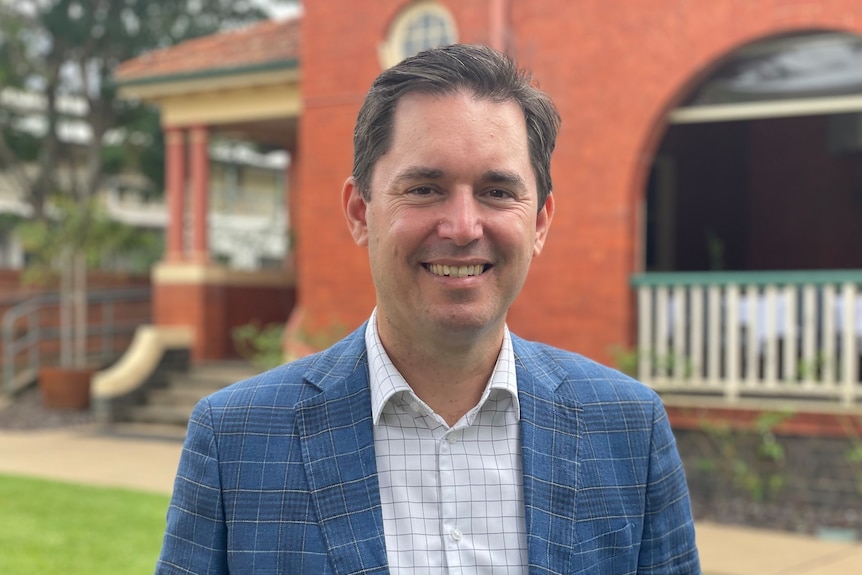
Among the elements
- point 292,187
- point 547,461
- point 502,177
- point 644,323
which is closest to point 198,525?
point 547,461

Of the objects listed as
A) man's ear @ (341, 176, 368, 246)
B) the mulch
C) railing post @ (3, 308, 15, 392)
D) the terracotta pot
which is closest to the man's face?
man's ear @ (341, 176, 368, 246)

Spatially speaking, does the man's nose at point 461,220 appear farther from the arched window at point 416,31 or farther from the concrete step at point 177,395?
the concrete step at point 177,395

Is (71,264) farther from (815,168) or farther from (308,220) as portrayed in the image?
(815,168)

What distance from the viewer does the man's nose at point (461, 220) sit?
1717 millimetres

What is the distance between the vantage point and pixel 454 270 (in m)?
1.73

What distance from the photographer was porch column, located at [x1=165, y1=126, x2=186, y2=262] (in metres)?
13.6

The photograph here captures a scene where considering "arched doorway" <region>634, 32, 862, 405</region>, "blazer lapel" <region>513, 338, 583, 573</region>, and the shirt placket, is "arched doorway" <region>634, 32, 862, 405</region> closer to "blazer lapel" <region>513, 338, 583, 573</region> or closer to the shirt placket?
"blazer lapel" <region>513, 338, 583, 573</region>

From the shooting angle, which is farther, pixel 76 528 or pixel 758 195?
pixel 758 195

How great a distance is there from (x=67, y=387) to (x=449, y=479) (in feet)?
40.4

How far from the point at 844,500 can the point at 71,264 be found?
9.91m

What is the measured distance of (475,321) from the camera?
5.78ft

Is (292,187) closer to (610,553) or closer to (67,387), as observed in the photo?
(67,387)

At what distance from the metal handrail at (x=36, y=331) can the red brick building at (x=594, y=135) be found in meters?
1.99

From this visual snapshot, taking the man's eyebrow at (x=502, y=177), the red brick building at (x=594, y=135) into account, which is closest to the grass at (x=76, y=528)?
the red brick building at (x=594, y=135)
